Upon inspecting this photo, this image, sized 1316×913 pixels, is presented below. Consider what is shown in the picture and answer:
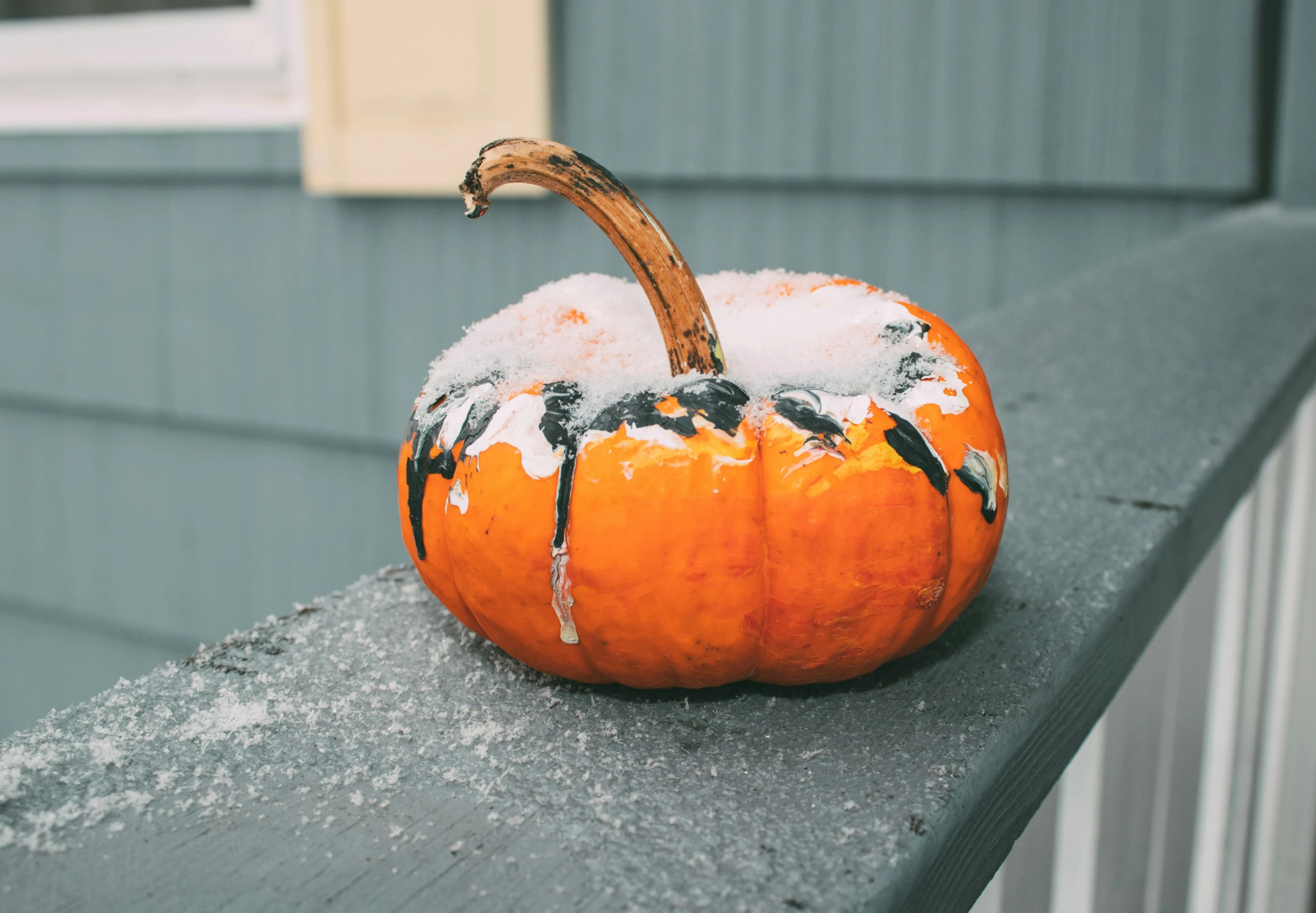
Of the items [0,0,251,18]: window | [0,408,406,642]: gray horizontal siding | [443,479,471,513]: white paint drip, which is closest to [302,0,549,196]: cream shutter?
[0,0,251,18]: window

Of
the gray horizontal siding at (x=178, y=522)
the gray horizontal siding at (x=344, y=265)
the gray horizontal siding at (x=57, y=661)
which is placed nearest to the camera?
the gray horizontal siding at (x=344, y=265)

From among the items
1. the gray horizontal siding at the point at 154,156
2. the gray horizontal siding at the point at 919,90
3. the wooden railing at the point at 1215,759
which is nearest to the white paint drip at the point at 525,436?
the wooden railing at the point at 1215,759

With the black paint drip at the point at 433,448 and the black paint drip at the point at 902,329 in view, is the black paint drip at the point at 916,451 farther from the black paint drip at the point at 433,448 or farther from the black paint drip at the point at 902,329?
the black paint drip at the point at 433,448

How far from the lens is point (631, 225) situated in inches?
23.8

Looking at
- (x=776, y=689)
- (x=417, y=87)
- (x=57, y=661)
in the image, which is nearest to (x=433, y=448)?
(x=776, y=689)

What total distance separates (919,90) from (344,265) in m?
1.81

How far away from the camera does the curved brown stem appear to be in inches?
23.4

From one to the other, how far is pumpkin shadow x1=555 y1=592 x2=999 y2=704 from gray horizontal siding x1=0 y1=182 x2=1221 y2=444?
2000 mm

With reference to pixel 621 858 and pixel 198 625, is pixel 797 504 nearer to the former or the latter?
pixel 621 858

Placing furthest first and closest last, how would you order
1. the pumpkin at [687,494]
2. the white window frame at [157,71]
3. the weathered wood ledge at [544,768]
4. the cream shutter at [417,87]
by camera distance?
the white window frame at [157,71] → the cream shutter at [417,87] → the pumpkin at [687,494] → the weathered wood ledge at [544,768]

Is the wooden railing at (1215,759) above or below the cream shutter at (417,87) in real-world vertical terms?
below

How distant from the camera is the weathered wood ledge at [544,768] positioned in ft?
1.41

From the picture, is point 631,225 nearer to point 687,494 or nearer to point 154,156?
point 687,494

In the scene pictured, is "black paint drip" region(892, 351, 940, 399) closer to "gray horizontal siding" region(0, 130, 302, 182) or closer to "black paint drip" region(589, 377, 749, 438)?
"black paint drip" region(589, 377, 749, 438)
